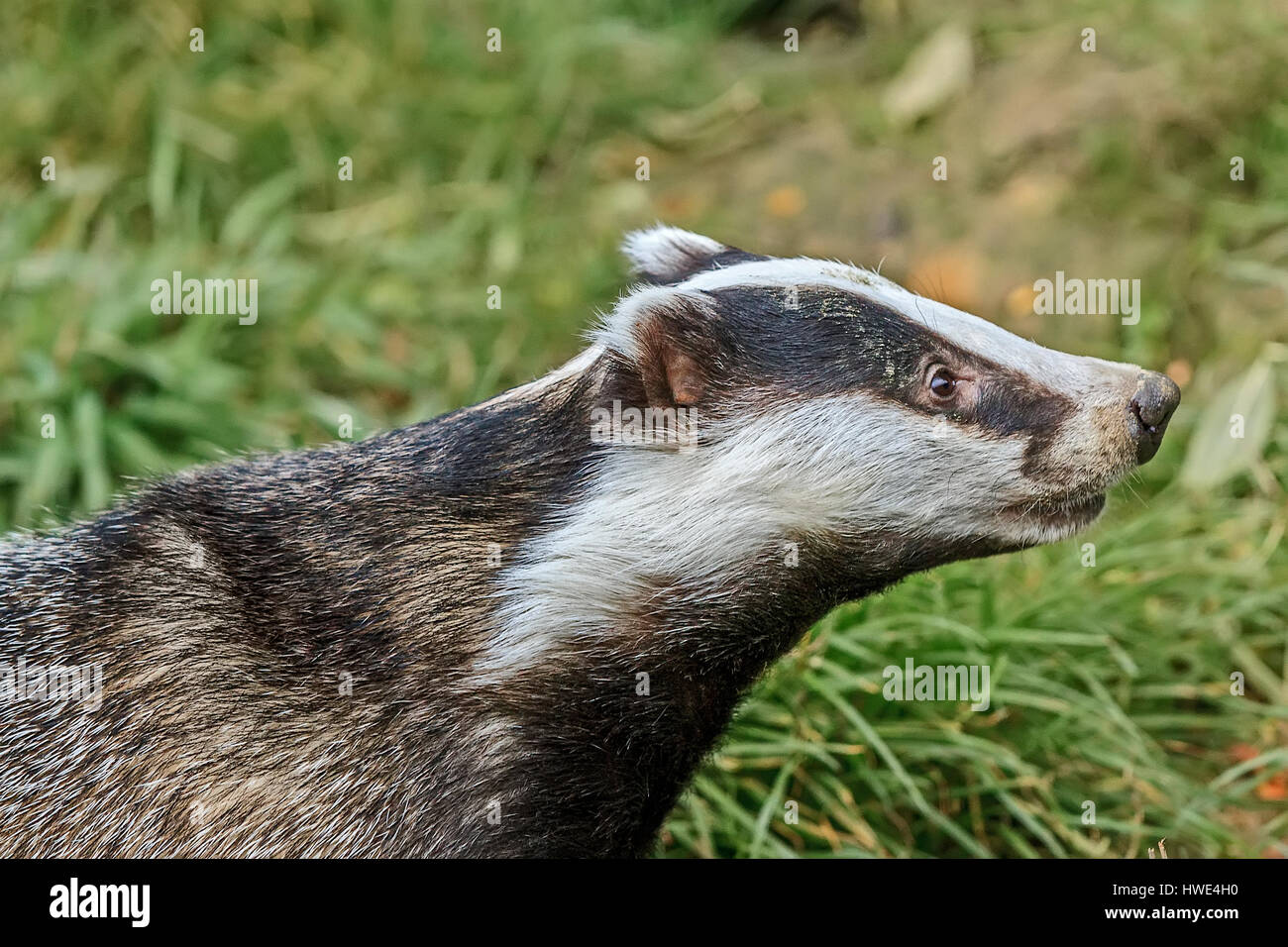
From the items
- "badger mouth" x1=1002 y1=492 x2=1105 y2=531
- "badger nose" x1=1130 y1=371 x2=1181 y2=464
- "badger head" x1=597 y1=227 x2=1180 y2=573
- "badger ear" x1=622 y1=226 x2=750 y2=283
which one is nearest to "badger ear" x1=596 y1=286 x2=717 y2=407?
"badger head" x1=597 y1=227 x2=1180 y2=573

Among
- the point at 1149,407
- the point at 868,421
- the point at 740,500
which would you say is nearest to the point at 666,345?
the point at 740,500

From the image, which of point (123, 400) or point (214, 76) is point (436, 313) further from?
point (214, 76)

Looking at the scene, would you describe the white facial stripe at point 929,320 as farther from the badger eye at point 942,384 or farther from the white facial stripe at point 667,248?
the white facial stripe at point 667,248

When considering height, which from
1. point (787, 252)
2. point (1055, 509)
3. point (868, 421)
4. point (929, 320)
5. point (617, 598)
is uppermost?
point (787, 252)

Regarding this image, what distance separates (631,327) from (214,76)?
5259 mm

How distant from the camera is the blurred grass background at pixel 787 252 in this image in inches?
187

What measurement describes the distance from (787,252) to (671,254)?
10.4 feet

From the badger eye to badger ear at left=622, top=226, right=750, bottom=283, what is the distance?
770mm

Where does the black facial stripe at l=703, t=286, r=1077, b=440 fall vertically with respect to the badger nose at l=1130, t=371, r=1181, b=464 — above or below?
above

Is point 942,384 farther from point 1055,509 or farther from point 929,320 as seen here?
point 1055,509

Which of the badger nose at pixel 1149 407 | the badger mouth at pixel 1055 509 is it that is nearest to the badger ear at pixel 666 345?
the badger mouth at pixel 1055 509

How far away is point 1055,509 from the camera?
3.51 meters

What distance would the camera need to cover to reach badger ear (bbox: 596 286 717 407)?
350cm

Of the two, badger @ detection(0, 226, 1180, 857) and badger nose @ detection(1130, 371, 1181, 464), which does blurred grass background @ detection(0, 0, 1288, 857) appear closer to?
badger nose @ detection(1130, 371, 1181, 464)
